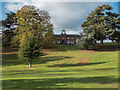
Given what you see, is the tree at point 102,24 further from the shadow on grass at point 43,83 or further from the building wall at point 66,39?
the shadow on grass at point 43,83

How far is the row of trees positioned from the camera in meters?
38.8

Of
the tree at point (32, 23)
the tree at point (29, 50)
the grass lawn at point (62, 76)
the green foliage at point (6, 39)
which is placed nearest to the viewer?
the grass lawn at point (62, 76)

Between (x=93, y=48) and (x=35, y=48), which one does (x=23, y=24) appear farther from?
(x=93, y=48)

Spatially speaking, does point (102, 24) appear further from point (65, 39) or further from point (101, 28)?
point (65, 39)

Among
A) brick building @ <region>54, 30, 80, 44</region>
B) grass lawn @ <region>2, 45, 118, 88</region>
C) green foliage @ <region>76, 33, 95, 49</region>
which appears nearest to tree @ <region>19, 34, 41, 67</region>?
grass lawn @ <region>2, 45, 118, 88</region>

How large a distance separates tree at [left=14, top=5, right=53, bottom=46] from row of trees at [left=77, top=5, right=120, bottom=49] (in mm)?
11623

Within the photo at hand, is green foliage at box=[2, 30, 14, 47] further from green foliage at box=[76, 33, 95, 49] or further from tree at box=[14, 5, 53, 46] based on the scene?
green foliage at box=[76, 33, 95, 49]

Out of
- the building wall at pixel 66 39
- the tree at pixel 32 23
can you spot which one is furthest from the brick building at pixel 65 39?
the tree at pixel 32 23

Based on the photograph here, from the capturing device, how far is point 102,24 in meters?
43.2

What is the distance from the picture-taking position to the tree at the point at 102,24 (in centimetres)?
4170

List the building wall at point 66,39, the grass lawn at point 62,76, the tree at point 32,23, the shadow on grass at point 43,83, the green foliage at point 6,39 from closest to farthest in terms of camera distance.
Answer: the shadow on grass at point 43,83
the grass lawn at point 62,76
the tree at point 32,23
the green foliage at point 6,39
the building wall at point 66,39

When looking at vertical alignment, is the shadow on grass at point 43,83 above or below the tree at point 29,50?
below

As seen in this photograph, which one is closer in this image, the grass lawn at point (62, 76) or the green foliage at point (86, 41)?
the grass lawn at point (62, 76)

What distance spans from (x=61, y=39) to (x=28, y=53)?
136ft
